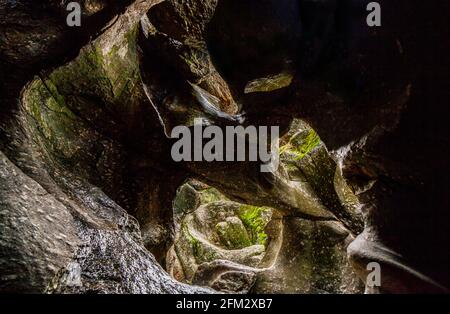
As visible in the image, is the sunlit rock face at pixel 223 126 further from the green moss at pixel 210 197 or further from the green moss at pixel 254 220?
the green moss at pixel 210 197

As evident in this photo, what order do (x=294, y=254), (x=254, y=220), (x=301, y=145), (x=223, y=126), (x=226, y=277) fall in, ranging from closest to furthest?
1. (x=223, y=126)
2. (x=294, y=254)
3. (x=226, y=277)
4. (x=301, y=145)
5. (x=254, y=220)

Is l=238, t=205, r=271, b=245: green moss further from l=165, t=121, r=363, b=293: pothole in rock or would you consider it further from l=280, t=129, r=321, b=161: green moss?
l=280, t=129, r=321, b=161: green moss

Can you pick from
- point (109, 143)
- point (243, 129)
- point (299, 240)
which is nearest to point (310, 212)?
point (299, 240)

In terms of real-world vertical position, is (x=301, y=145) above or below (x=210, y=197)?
above

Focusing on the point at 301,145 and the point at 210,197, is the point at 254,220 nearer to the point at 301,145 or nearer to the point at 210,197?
the point at 210,197

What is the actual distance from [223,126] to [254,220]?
5.53 m

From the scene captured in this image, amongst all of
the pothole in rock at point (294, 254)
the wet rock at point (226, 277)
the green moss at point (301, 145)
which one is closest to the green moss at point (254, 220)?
the pothole in rock at point (294, 254)

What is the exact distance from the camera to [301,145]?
7.65 metres

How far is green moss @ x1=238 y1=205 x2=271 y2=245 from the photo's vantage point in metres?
10.6

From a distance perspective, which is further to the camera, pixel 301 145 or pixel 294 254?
pixel 301 145

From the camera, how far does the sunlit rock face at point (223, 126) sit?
8.38 ft

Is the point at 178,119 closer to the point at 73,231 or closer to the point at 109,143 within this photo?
the point at 109,143

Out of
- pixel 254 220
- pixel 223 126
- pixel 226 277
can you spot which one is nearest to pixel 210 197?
pixel 254 220
